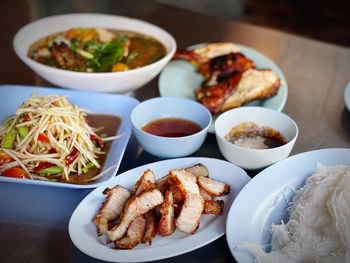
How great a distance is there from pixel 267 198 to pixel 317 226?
0.88 ft

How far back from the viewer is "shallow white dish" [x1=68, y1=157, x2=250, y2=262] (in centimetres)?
160

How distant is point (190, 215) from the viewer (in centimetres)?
174

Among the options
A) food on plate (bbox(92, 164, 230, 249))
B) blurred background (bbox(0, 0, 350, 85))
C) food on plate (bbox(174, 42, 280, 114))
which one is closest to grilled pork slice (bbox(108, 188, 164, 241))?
food on plate (bbox(92, 164, 230, 249))

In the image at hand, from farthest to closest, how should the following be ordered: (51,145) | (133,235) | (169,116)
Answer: (169,116)
(51,145)
(133,235)

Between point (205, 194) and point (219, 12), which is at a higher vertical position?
point (205, 194)

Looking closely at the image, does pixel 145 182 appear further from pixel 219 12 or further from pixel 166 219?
pixel 219 12

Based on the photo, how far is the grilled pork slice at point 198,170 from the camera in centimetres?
200

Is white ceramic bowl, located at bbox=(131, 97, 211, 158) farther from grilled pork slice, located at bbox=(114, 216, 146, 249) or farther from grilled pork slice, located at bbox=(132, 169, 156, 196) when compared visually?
grilled pork slice, located at bbox=(114, 216, 146, 249)

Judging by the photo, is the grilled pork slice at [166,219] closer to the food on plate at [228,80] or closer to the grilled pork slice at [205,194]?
the grilled pork slice at [205,194]

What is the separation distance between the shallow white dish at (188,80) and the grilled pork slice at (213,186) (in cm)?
83

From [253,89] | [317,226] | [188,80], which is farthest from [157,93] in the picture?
[317,226]

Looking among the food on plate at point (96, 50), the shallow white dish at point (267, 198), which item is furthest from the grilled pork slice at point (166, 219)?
the food on plate at point (96, 50)

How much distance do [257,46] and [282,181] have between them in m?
2.10

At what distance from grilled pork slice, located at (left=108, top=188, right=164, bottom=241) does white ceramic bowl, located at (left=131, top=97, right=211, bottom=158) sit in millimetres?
433
